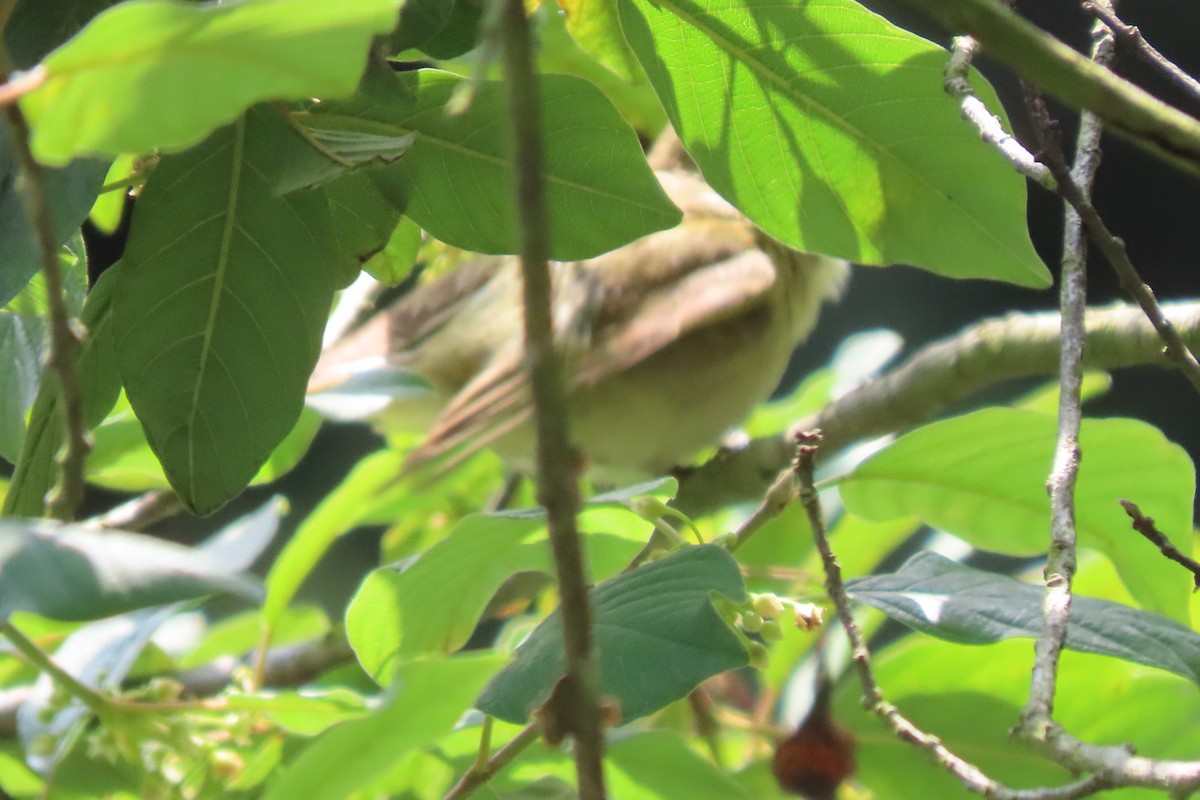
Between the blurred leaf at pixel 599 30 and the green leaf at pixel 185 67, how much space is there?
41 centimetres

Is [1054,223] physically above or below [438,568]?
below

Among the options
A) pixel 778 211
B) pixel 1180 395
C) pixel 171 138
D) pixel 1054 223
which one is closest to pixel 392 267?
pixel 778 211

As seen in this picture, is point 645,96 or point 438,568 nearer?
point 438,568

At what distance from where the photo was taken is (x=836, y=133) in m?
0.92

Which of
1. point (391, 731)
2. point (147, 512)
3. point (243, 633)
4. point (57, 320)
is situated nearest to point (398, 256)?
point (57, 320)

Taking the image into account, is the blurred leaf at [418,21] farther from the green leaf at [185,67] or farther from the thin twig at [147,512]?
the thin twig at [147,512]

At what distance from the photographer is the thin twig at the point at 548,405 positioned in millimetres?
427

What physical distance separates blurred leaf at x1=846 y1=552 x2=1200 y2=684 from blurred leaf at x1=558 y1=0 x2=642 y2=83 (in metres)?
0.46

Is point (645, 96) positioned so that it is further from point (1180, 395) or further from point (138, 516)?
point (1180, 395)

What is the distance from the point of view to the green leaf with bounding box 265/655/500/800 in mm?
529

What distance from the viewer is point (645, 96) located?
2002 millimetres

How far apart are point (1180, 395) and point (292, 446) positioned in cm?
322

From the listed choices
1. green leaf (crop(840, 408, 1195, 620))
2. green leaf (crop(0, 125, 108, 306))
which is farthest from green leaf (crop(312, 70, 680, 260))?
green leaf (crop(840, 408, 1195, 620))

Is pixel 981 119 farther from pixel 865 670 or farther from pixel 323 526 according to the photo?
pixel 323 526
